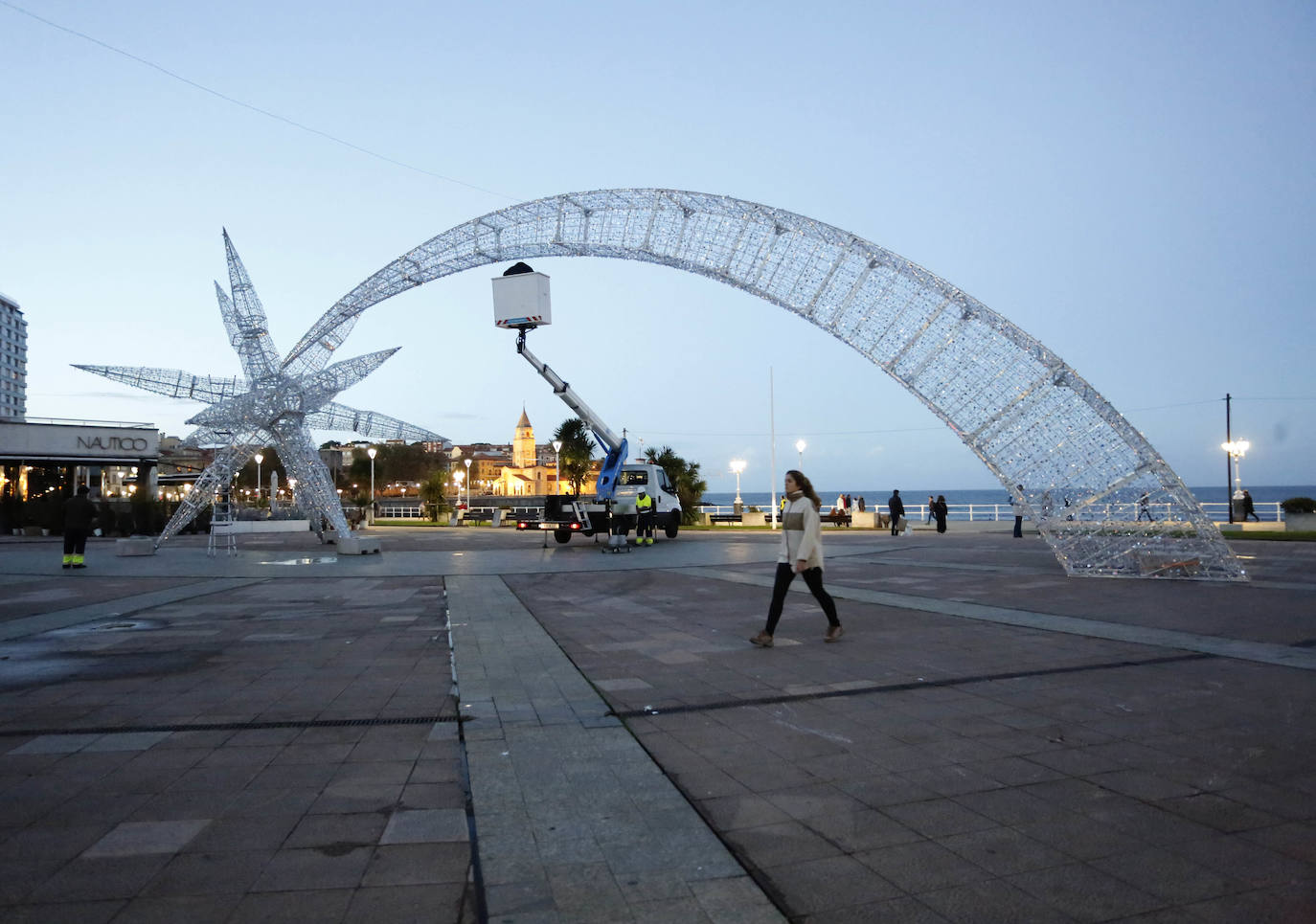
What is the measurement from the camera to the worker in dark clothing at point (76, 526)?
1817cm

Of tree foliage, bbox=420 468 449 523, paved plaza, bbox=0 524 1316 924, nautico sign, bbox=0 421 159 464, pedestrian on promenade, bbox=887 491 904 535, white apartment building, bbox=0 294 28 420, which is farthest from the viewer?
white apartment building, bbox=0 294 28 420

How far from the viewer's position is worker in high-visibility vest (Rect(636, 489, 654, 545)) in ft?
81.9

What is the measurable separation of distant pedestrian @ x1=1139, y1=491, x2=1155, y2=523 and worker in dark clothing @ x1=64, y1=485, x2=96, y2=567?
67.7ft

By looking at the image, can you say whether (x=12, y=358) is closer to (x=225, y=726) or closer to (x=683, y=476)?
(x=683, y=476)

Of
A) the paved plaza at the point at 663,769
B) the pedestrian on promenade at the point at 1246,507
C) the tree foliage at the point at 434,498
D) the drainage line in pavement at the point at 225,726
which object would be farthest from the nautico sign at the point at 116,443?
the pedestrian on promenade at the point at 1246,507

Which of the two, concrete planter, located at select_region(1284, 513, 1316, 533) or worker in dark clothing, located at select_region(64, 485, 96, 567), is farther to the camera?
concrete planter, located at select_region(1284, 513, 1316, 533)

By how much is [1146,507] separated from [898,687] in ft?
32.4

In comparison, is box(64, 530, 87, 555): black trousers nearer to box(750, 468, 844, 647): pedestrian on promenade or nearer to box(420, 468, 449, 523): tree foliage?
box(750, 468, 844, 647): pedestrian on promenade

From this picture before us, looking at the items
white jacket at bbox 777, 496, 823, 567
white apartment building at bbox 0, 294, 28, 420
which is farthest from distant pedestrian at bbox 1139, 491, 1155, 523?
white apartment building at bbox 0, 294, 28, 420

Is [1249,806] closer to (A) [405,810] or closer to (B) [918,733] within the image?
(B) [918,733]

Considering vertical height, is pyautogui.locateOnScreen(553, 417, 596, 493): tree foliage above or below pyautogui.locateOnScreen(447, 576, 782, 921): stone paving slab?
above

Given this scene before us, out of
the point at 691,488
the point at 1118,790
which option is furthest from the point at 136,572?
the point at 691,488

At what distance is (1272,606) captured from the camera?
35.0 feet

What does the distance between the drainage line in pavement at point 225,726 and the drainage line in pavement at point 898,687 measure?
1.33 m
